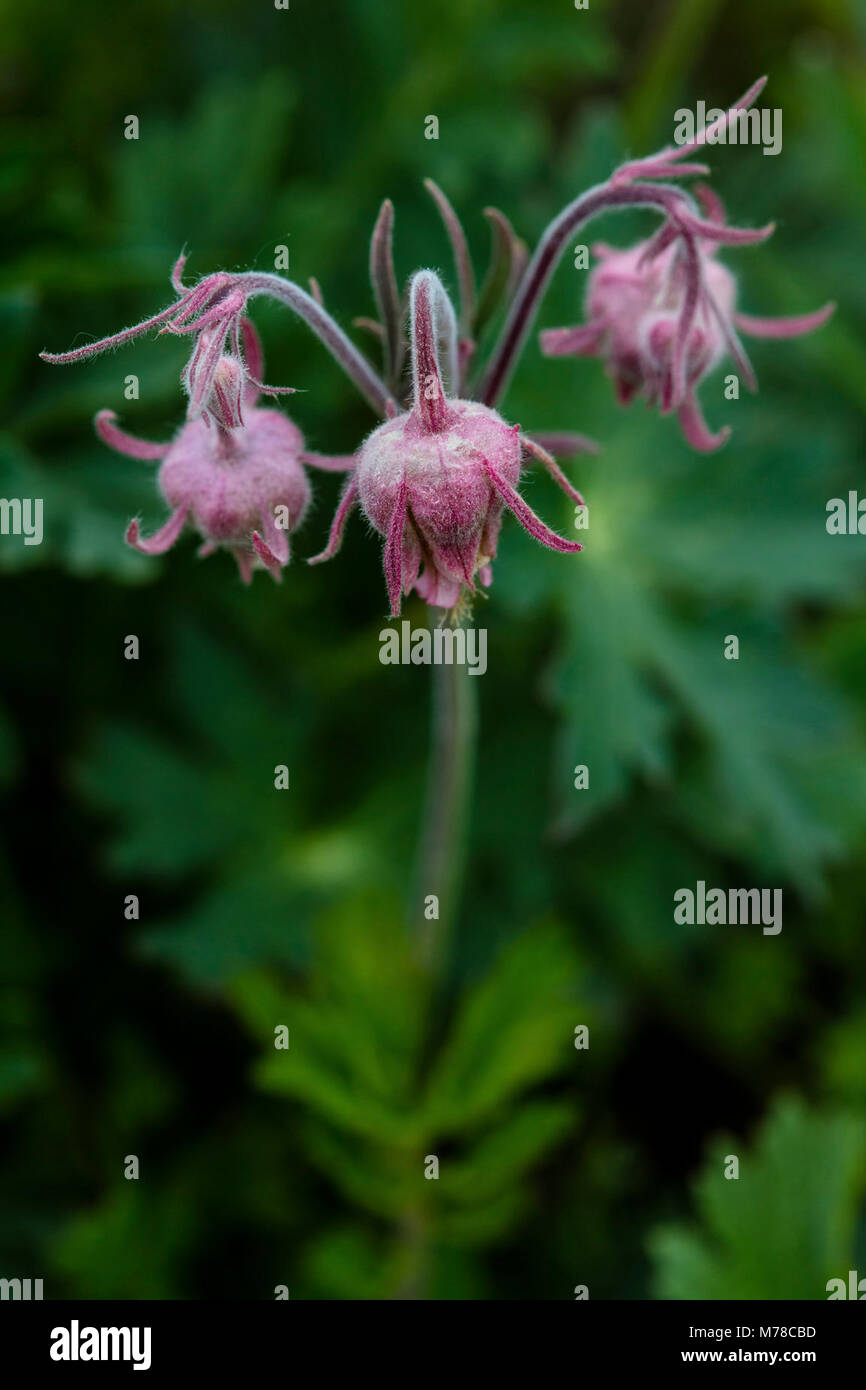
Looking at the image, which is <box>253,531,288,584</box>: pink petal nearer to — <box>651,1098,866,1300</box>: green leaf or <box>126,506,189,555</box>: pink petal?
<box>126,506,189,555</box>: pink petal

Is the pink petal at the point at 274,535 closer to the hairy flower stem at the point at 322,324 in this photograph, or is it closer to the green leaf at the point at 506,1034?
the hairy flower stem at the point at 322,324

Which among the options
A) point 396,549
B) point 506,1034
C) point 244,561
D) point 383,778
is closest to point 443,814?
point 506,1034

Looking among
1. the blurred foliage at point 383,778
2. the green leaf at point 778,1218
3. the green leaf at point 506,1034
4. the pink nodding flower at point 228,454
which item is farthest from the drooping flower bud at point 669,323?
the green leaf at point 778,1218

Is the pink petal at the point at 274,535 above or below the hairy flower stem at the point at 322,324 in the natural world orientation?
below

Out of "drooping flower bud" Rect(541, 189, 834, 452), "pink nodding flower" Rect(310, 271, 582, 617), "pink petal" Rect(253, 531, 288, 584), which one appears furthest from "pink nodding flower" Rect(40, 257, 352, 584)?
"drooping flower bud" Rect(541, 189, 834, 452)

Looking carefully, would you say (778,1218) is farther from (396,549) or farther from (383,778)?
(396,549)
